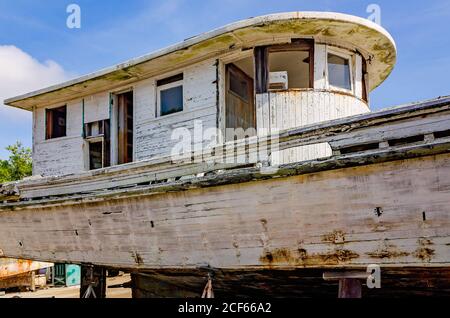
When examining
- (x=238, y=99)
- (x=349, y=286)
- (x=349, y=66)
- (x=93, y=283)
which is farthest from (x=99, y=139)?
(x=349, y=286)

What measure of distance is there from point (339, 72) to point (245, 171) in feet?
9.20

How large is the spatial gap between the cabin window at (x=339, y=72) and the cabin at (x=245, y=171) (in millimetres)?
27

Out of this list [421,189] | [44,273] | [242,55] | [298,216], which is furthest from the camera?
[44,273]

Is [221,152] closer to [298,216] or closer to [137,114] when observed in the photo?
[298,216]

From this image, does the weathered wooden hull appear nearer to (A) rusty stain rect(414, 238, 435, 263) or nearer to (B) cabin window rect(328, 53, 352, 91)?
(A) rusty stain rect(414, 238, 435, 263)

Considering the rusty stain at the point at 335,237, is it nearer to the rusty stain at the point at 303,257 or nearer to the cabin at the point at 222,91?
the rusty stain at the point at 303,257

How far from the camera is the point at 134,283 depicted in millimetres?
8742

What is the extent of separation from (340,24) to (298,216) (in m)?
3.02

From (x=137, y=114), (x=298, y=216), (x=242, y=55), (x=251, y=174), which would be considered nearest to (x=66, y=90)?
Result: (x=137, y=114)

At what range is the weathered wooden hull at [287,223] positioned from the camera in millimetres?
4406

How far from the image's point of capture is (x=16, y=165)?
30734 mm

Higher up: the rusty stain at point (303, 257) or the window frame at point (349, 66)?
the window frame at point (349, 66)

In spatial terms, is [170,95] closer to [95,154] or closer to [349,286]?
[95,154]

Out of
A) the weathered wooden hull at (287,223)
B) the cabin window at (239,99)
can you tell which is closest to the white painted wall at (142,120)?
the cabin window at (239,99)
